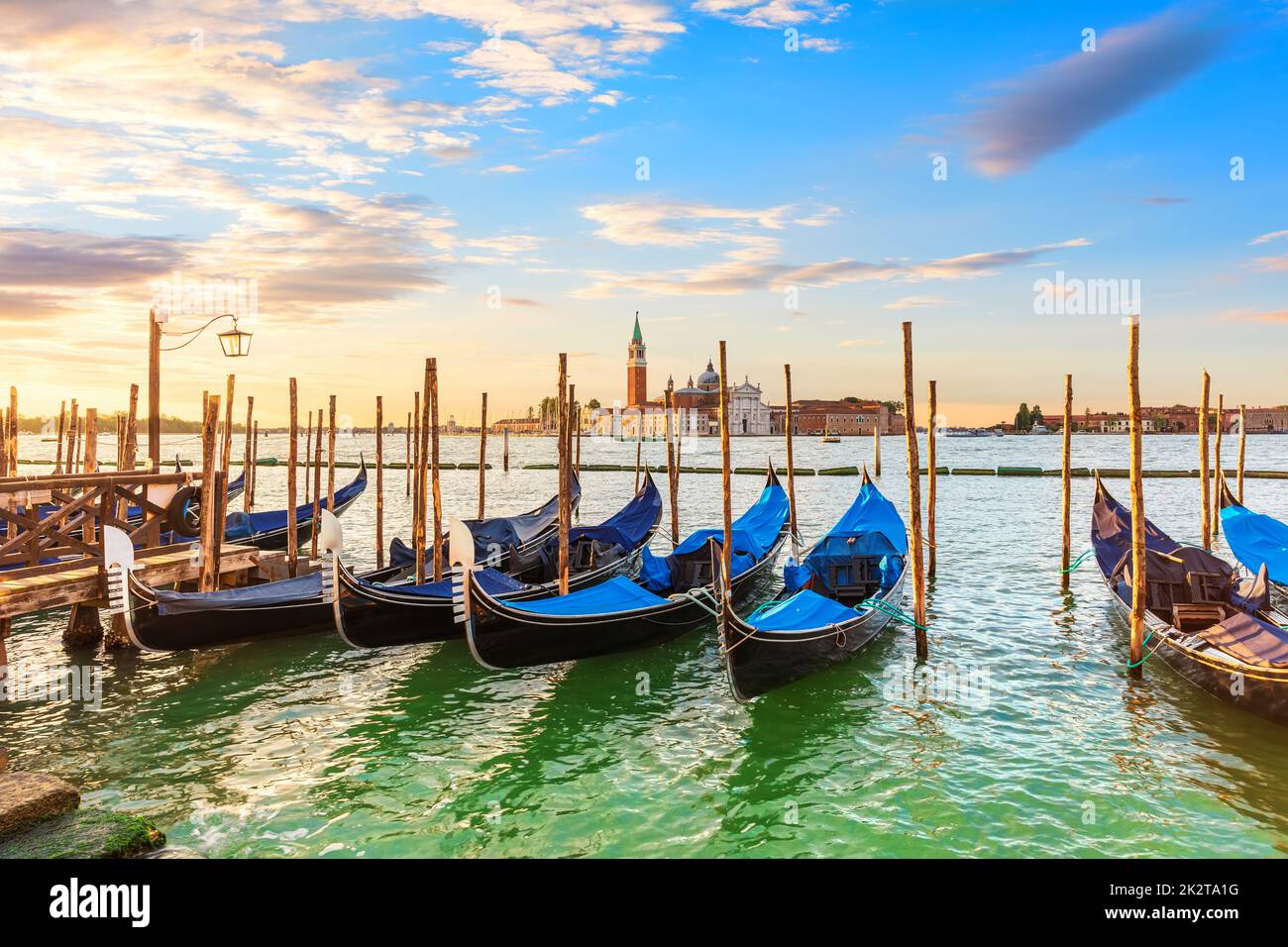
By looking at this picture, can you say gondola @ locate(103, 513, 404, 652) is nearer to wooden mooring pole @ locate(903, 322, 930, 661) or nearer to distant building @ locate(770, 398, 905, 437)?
wooden mooring pole @ locate(903, 322, 930, 661)

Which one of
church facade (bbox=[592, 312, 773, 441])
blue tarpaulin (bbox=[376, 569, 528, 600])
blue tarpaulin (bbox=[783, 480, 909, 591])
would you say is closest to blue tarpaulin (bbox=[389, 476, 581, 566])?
blue tarpaulin (bbox=[376, 569, 528, 600])

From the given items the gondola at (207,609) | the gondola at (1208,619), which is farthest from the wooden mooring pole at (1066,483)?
the gondola at (207,609)

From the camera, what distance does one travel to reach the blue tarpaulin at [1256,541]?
9984 millimetres

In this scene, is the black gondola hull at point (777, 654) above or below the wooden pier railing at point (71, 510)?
below

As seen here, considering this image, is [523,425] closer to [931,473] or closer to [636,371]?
[636,371]

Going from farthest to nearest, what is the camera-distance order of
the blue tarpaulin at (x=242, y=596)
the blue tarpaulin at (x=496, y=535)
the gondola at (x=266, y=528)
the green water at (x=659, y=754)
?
the gondola at (x=266, y=528) → the blue tarpaulin at (x=496, y=535) → the blue tarpaulin at (x=242, y=596) → the green water at (x=659, y=754)

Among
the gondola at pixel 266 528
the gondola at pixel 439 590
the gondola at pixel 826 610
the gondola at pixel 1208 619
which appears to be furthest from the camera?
the gondola at pixel 266 528

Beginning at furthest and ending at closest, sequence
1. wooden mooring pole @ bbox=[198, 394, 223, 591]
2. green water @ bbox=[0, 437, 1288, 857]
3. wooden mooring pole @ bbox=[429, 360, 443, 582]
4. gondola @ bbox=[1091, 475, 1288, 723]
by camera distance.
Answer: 1. wooden mooring pole @ bbox=[429, 360, 443, 582]
2. wooden mooring pole @ bbox=[198, 394, 223, 591]
3. gondola @ bbox=[1091, 475, 1288, 723]
4. green water @ bbox=[0, 437, 1288, 857]

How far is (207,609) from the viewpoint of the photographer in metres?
7.89

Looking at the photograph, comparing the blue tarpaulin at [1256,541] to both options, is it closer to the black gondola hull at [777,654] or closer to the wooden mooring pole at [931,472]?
the wooden mooring pole at [931,472]

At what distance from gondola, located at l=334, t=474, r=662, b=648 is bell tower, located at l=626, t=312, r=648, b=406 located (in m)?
110

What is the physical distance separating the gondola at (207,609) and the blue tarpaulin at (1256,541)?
11.0 m

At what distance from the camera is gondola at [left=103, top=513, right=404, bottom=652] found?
7.50 m
